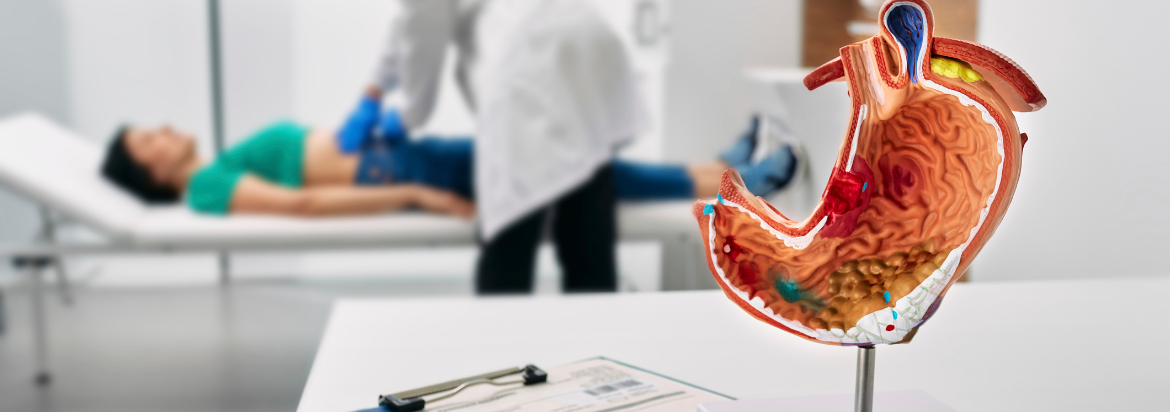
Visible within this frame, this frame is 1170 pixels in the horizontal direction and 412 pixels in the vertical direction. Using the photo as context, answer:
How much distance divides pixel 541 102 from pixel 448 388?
3.59ft

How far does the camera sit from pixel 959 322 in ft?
2.04

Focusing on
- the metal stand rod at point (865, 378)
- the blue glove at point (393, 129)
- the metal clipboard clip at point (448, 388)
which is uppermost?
the blue glove at point (393, 129)

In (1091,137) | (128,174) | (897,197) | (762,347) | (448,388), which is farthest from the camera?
(128,174)

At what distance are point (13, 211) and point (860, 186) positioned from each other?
2.08 meters

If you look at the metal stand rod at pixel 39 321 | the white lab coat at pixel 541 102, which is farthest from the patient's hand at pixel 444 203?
the metal stand rod at pixel 39 321

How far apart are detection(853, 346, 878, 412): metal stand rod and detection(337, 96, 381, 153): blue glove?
1.58 meters

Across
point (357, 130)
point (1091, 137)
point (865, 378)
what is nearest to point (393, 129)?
point (357, 130)

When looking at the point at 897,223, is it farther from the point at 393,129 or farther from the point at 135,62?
the point at 135,62

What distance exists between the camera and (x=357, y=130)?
5.90ft

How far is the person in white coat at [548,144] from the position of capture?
4.82 ft

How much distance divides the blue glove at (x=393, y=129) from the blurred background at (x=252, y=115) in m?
0.11

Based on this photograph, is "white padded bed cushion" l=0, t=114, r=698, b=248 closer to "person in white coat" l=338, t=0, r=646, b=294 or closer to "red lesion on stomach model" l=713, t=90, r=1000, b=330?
"person in white coat" l=338, t=0, r=646, b=294

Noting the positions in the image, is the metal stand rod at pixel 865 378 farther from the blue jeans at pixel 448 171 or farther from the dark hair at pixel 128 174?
the dark hair at pixel 128 174

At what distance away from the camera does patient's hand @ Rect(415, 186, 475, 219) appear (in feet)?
5.40
